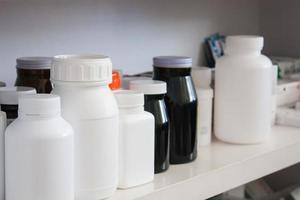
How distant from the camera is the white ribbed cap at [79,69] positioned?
1.85 ft

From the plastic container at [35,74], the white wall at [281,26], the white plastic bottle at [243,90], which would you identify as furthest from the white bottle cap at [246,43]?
the white wall at [281,26]

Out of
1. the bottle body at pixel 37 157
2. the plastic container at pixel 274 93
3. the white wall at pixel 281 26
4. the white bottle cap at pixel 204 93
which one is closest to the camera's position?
the bottle body at pixel 37 157

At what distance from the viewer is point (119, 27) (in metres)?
0.98

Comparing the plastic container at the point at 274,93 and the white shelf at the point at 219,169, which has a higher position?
the plastic container at the point at 274,93

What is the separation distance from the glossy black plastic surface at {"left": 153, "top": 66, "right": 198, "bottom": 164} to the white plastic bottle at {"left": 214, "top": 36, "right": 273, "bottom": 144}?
0.39 ft

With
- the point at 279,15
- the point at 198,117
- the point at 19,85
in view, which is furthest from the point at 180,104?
the point at 279,15

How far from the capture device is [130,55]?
1.01 meters

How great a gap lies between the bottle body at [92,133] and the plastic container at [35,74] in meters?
0.10

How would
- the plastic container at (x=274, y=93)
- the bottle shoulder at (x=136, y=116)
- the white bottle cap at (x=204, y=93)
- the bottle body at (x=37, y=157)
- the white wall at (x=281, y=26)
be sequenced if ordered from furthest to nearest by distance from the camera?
the white wall at (x=281, y=26)
the plastic container at (x=274, y=93)
the white bottle cap at (x=204, y=93)
the bottle shoulder at (x=136, y=116)
the bottle body at (x=37, y=157)

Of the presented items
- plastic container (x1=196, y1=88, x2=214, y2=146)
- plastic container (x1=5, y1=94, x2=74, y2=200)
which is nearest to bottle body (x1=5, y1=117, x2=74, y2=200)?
plastic container (x1=5, y1=94, x2=74, y2=200)

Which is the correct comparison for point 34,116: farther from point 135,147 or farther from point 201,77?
point 201,77

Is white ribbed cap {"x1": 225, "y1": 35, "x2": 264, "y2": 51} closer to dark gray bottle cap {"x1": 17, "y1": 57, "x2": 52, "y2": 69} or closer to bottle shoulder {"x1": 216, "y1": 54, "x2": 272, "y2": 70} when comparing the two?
bottle shoulder {"x1": 216, "y1": 54, "x2": 272, "y2": 70}

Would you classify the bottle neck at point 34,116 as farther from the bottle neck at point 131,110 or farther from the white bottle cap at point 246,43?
the white bottle cap at point 246,43

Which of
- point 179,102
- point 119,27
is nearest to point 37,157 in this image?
point 179,102
